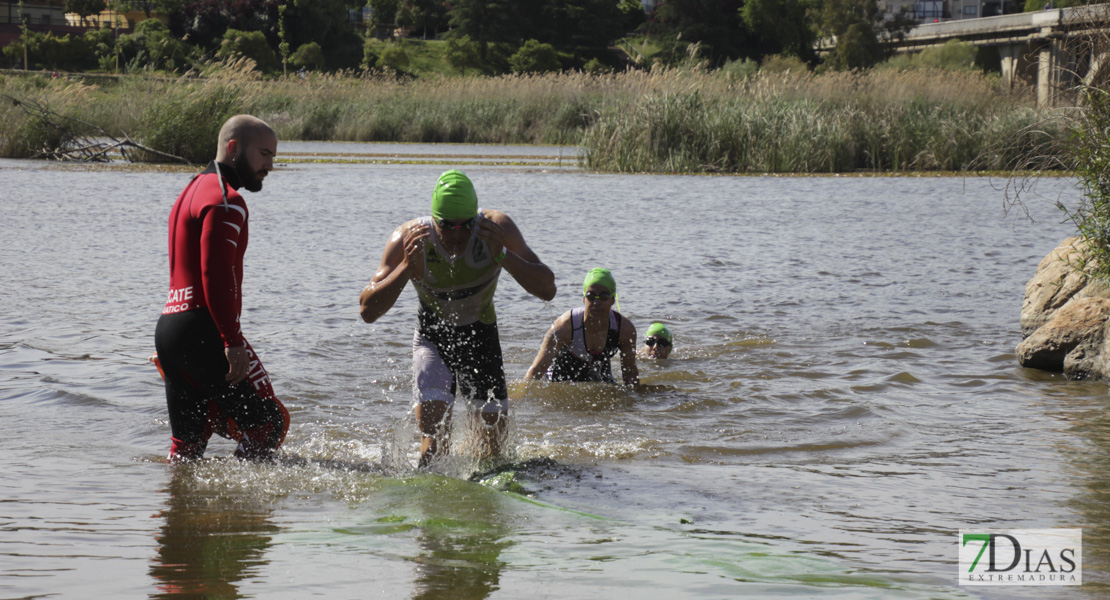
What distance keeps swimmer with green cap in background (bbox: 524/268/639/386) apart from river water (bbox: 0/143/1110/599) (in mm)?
189

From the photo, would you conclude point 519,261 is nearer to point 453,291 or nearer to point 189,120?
point 453,291

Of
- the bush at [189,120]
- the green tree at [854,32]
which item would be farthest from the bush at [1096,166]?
the green tree at [854,32]

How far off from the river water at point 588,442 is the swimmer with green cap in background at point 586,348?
19 cm

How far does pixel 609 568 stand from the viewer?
442 centimetres

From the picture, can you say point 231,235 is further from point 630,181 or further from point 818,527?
point 630,181

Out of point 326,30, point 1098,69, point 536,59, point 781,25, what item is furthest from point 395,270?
point 781,25

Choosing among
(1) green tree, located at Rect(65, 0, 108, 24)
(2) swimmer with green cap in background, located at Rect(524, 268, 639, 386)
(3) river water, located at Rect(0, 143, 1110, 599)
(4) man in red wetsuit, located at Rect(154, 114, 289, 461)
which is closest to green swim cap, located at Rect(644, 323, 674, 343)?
(3) river water, located at Rect(0, 143, 1110, 599)

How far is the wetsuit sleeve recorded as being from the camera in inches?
188

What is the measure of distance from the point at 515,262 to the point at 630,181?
20817mm

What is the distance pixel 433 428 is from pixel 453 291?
73 centimetres

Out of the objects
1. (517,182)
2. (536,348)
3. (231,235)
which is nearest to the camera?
(231,235)

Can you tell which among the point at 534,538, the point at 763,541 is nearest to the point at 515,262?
the point at 534,538

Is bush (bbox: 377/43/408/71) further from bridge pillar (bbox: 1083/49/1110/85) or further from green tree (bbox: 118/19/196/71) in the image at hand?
bridge pillar (bbox: 1083/49/1110/85)

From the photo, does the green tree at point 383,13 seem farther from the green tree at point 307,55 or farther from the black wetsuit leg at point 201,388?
the black wetsuit leg at point 201,388
